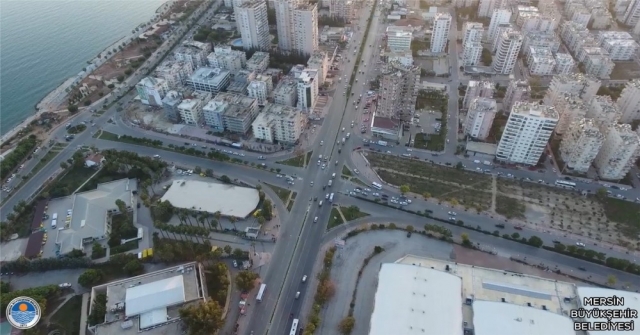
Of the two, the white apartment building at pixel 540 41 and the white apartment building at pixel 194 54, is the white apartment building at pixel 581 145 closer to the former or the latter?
the white apartment building at pixel 540 41

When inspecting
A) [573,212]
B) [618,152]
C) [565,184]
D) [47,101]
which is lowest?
[573,212]

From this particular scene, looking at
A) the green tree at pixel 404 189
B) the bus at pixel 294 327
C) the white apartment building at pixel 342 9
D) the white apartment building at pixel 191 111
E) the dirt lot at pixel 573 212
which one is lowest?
the bus at pixel 294 327

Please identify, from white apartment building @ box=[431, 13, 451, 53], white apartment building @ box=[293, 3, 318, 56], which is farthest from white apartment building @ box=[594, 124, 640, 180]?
white apartment building @ box=[293, 3, 318, 56]

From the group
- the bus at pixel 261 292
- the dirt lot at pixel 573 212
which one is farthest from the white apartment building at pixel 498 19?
the bus at pixel 261 292

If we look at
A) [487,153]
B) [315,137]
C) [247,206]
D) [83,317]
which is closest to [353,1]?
[315,137]

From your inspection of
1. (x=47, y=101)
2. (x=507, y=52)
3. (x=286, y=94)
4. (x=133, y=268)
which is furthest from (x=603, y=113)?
(x=47, y=101)

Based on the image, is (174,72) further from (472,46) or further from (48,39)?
(472,46)
